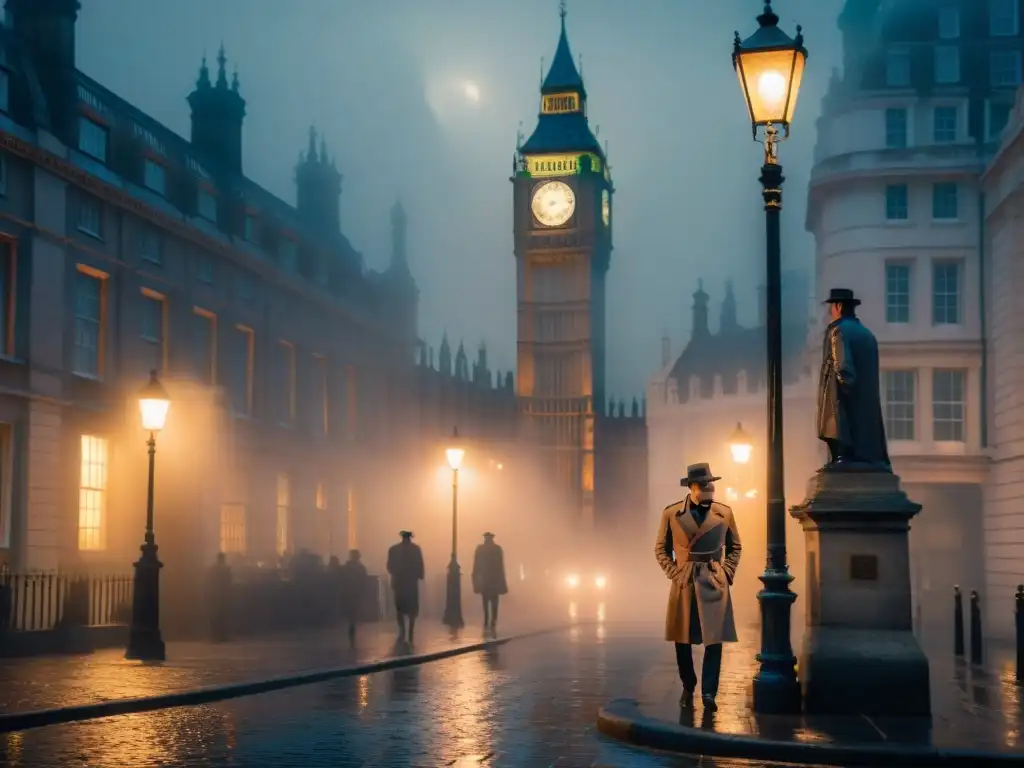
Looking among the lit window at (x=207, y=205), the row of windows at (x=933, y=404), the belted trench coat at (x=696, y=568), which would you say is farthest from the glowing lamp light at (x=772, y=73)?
the row of windows at (x=933, y=404)

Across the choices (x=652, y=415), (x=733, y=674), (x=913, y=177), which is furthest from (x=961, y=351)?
(x=652, y=415)

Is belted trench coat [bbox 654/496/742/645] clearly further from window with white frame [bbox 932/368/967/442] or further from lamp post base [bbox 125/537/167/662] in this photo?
window with white frame [bbox 932/368/967/442]

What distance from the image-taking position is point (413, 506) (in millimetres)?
52656

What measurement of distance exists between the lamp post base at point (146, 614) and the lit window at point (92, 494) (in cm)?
749

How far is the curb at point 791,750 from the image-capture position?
10.8 meters

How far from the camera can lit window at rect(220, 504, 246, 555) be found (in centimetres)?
3609

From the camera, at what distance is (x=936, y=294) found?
46.7 metres

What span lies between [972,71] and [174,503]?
1287 inches

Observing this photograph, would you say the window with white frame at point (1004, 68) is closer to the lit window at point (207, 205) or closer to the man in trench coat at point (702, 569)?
the lit window at point (207, 205)

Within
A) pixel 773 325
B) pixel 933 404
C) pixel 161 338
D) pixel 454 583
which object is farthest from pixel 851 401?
pixel 933 404

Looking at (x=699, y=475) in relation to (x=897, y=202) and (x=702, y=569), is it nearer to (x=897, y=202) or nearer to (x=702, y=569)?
(x=702, y=569)

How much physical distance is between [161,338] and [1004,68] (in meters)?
29.9

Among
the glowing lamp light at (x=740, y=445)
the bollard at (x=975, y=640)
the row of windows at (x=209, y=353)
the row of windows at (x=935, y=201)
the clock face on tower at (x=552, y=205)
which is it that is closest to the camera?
the bollard at (x=975, y=640)

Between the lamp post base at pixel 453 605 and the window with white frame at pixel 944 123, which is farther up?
the window with white frame at pixel 944 123
